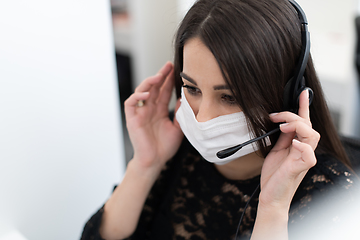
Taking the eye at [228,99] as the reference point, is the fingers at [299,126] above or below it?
below

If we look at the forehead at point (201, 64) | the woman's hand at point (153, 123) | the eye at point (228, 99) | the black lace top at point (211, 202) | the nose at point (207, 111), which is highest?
the forehead at point (201, 64)

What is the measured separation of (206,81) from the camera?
74cm

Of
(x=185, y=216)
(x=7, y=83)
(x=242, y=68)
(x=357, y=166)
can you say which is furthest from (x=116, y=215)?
(x=357, y=166)

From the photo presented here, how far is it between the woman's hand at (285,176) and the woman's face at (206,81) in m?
0.12

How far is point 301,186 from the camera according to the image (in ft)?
2.80

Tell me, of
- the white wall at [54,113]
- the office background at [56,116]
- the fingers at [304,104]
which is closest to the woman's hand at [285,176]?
the fingers at [304,104]

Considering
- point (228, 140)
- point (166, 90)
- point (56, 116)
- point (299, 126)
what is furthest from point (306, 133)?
point (56, 116)

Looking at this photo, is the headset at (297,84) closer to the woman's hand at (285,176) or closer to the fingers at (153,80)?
the woman's hand at (285,176)

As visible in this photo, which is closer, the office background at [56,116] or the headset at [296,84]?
the headset at [296,84]

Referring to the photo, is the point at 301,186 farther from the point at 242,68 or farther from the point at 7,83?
the point at 7,83

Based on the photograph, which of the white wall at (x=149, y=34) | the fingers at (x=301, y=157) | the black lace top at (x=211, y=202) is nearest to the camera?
the fingers at (x=301, y=157)

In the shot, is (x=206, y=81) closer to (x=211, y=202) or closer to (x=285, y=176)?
(x=285, y=176)

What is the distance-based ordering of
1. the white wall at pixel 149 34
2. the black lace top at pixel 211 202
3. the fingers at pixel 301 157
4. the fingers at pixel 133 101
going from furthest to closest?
1. the white wall at pixel 149 34
2. the fingers at pixel 133 101
3. the black lace top at pixel 211 202
4. the fingers at pixel 301 157

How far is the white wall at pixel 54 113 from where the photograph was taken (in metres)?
0.89
